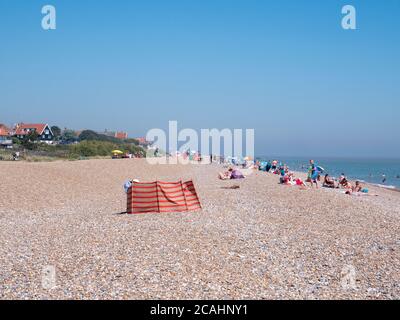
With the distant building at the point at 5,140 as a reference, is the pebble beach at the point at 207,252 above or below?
below

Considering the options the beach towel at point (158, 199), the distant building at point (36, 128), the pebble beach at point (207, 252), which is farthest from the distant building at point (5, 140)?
the pebble beach at point (207, 252)

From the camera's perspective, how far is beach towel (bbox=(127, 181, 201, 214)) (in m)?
15.0

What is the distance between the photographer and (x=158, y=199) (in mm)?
15047

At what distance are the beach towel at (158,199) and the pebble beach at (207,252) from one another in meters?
0.49

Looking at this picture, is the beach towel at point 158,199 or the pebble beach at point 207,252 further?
the beach towel at point 158,199

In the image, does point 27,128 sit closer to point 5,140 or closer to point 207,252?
point 5,140

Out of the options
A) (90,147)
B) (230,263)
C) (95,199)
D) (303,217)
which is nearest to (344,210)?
(303,217)

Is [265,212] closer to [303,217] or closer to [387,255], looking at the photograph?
[303,217]

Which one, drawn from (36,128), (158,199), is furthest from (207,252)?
(36,128)

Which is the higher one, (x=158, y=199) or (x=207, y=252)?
(x=158, y=199)

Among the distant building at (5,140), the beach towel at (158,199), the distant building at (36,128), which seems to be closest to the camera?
the beach towel at (158,199)

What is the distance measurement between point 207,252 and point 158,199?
18.5 ft

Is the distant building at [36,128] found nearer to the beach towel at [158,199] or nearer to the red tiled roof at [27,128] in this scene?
the red tiled roof at [27,128]

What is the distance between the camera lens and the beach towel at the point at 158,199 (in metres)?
15.0
